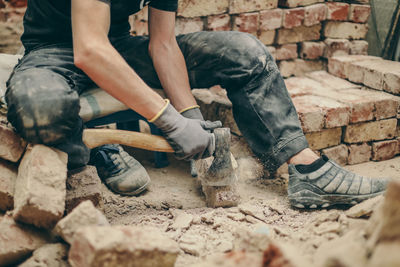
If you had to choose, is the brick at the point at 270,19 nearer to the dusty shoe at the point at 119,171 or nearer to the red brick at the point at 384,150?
the red brick at the point at 384,150

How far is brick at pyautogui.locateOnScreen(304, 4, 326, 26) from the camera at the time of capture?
2920 millimetres

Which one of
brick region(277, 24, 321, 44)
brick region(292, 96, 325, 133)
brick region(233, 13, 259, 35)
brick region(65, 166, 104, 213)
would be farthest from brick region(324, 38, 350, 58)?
brick region(65, 166, 104, 213)

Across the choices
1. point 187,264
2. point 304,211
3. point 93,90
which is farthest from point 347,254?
point 93,90

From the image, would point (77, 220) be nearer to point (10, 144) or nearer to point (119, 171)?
point (10, 144)

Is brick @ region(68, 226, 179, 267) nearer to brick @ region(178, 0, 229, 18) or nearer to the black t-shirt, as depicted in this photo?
the black t-shirt

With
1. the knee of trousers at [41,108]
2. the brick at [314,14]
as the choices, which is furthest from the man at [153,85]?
the brick at [314,14]

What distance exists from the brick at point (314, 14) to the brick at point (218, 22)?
640 mm

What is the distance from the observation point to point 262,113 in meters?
1.95

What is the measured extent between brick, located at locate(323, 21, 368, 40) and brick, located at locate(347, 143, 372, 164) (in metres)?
1.00

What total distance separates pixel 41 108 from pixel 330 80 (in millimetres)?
2159

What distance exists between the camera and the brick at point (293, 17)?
9.39 feet

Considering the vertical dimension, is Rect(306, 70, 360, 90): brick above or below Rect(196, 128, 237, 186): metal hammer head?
above

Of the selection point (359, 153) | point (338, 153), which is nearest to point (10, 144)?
point (338, 153)

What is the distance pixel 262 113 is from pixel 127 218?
848 millimetres
